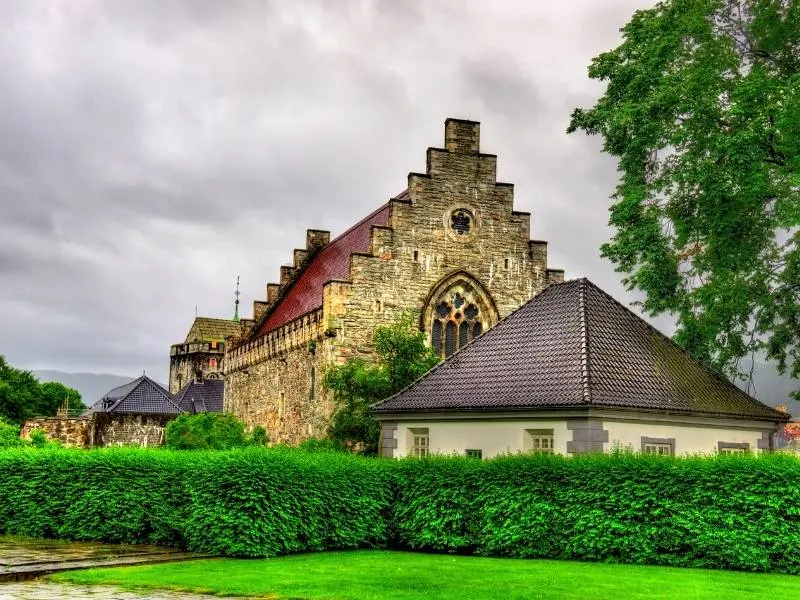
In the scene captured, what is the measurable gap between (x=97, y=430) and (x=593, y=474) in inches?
1731

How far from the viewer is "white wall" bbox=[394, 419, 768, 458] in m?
23.8

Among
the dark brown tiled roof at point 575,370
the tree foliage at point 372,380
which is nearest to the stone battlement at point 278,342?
the tree foliage at point 372,380

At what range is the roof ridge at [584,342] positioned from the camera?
2368 centimetres

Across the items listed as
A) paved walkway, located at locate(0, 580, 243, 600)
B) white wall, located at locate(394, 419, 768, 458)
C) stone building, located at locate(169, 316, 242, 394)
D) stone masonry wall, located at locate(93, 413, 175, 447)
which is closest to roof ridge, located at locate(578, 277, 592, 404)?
white wall, located at locate(394, 419, 768, 458)

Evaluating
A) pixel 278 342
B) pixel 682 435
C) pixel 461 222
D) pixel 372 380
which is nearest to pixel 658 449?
pixel 682 435

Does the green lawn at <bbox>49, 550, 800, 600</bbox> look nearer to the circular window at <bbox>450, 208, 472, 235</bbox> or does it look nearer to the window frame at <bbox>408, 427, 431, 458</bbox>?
the window frame at <bbox>408, 427, 431, 458</bbox>

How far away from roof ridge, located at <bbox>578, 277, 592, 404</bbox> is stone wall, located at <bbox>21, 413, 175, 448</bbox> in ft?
116

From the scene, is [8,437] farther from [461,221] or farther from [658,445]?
[658,445]

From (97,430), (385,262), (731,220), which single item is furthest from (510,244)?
(97,430)

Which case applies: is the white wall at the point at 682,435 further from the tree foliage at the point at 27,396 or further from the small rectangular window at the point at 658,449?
the tree foliage at the point at 27,396

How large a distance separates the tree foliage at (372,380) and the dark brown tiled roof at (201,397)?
41819 mm

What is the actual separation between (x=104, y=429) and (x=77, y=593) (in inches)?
Answer: 1813

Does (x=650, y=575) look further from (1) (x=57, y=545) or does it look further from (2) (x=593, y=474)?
(1) (x=57, y=545)

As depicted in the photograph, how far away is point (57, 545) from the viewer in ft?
72.8
